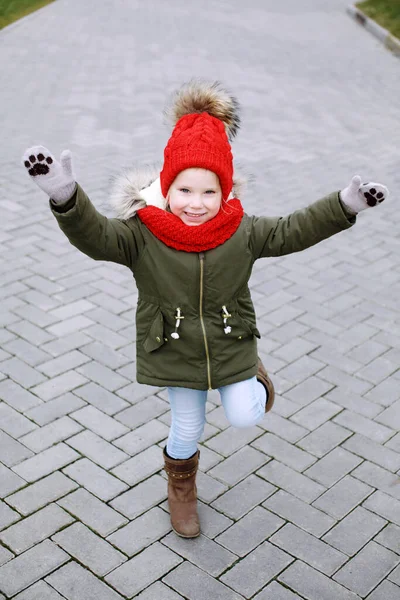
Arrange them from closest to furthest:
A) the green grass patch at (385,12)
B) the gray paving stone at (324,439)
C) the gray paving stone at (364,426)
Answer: the gray paving stone at (324,439) → the gray paving stone at (364,426) → the green grass patch at (385,12)

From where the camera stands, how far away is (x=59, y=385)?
423 cm

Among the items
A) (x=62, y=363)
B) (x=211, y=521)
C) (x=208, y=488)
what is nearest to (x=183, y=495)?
(x=211, y=521)

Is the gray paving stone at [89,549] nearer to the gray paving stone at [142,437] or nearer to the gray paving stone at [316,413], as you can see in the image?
the gray paving stone at [142,437]

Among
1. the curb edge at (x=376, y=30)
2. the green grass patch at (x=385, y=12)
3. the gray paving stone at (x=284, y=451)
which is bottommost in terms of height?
the gray paving stone at (x=284, y=451)

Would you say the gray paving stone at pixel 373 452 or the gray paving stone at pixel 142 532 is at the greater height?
the gray paving stone at pixel 373 452

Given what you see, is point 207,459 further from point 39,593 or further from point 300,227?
point 300,227

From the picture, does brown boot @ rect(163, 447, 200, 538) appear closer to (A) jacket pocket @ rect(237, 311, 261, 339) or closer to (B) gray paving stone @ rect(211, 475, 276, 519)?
(B) gray paving stone @ rect(211, 475, 276, 519)

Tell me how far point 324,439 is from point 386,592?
1008 mm

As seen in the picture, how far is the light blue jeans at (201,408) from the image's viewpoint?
9.79 ft

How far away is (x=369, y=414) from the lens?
4.08m

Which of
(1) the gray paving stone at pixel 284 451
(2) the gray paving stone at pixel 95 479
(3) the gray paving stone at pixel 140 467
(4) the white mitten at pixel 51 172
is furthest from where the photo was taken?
(1) the gray paving stone at pixel 284 451

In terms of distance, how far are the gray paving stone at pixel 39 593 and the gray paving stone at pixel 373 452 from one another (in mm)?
1630

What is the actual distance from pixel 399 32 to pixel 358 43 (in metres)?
0.98

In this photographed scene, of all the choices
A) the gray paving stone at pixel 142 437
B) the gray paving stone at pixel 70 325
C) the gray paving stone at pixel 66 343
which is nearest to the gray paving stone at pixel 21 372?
the gray paving stone at pixel 66 343
